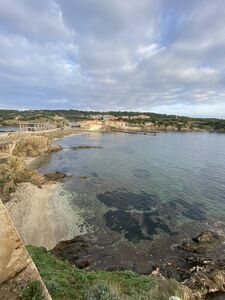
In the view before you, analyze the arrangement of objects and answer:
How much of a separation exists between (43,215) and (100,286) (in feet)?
51.6

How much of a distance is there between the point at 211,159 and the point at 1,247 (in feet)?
185

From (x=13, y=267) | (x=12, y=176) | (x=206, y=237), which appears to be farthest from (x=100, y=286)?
(x=12, y=176)

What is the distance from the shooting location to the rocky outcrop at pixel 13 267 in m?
6.49

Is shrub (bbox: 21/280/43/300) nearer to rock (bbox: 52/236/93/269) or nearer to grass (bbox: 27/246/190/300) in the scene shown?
grass (bbox: 27/246/190/300)

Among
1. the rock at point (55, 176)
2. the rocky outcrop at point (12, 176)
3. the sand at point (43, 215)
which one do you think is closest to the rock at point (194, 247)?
the sand at point (43, 215)

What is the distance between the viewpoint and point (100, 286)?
8.29 m

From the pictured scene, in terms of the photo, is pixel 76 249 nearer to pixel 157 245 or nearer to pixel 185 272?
pixel 157 245

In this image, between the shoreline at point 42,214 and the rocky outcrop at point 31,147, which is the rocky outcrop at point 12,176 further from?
the rocky outcrop at point 31,147

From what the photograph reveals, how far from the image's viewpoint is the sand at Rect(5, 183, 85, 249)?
1916cm

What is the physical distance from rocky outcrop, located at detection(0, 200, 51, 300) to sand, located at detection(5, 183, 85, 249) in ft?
36.0

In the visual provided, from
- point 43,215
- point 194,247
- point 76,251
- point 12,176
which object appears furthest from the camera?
point 12,176

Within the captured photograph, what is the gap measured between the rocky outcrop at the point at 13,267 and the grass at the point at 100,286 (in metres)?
1.89

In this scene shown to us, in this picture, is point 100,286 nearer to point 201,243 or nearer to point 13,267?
Answer: point 13,267

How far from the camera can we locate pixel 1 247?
741 centimetres
